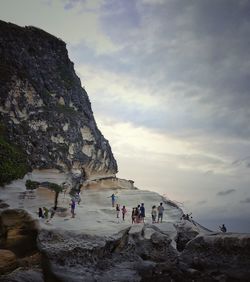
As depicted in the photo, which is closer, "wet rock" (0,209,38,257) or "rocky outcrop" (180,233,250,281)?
"rocky outcrop" (180,233,250,281)

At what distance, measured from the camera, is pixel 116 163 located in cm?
6975

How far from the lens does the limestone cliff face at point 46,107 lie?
5200 cm

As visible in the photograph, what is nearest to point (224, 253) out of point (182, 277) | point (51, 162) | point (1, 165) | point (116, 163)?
point (182, 277)

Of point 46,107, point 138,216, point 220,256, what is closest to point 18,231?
point 138,216

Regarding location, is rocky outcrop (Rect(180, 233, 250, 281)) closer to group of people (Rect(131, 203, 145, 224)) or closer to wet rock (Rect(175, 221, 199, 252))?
wet rock (Rect(175, 221, 199, 252))

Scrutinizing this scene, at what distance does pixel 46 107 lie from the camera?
191 feet

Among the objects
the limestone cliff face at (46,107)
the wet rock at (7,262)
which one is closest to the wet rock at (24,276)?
the wet rock at (7,262)

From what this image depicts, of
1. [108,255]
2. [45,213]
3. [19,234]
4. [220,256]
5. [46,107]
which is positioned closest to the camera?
[220,256]

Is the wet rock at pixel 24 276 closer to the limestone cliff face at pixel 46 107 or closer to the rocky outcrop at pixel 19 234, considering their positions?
the rocky outcrop at pixel 19 234

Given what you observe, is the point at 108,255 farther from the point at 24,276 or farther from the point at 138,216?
the point at 138,216

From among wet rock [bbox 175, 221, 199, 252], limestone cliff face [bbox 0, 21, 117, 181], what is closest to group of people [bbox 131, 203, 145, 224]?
wet rock [bbox 175, 221, 199, 252]

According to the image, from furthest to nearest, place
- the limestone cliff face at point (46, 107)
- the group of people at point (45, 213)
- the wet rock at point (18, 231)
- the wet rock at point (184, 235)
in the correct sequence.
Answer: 1. the limestone cliff face at point (46, 107)
2. the group of people at point (45, 213)
3. the wet rock at point (184, 235)
4. the wet rock at point (18, 231)

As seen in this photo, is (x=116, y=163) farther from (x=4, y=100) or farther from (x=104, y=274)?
(x=104, y=274)

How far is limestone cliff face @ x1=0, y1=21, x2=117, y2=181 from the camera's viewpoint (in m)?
52.0
